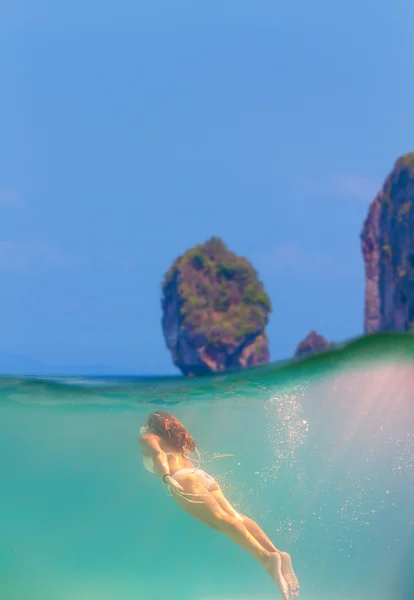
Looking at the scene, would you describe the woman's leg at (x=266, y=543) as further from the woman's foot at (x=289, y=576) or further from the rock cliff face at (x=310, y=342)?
the rock cliff face at (x=310, y=342)

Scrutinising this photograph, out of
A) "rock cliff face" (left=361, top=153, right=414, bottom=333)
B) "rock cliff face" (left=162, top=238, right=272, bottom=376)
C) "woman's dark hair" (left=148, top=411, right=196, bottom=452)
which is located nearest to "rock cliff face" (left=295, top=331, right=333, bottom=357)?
"rock cliff face" (left=361, top=153, right=414, bottom=333)

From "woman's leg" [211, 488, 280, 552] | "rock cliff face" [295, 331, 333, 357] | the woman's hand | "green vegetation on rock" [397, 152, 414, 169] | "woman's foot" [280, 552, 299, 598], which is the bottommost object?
"woman's foot" [280, 552, 299, 598]

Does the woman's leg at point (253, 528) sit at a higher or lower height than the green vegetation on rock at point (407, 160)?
lower

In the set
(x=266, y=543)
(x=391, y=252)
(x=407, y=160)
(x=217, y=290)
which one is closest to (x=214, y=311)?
(x=217, y=290)

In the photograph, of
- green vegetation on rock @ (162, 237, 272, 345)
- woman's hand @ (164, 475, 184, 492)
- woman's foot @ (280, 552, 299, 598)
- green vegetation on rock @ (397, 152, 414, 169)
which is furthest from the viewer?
green vegetation on rock @ (162, 237, 272, 345)

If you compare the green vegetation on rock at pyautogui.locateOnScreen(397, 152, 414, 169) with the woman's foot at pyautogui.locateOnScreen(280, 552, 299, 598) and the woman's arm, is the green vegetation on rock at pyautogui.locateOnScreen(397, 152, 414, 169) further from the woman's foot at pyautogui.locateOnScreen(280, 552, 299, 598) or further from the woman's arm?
the woman's foot at pyautogui.locateOnScreen(280, 552, 299, 598)

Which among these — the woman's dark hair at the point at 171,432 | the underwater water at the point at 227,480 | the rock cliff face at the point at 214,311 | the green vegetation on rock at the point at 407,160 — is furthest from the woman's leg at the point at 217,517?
the rock cliff face at the point at 214,311
